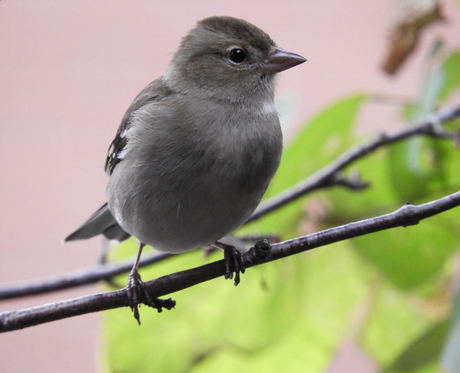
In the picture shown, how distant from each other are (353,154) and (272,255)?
460 mm

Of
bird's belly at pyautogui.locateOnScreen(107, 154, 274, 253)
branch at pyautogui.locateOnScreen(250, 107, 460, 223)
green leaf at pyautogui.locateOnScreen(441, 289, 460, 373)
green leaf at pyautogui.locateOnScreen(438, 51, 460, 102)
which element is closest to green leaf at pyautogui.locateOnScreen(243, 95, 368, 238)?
branch at pyautogui.locateOnScreen(250, 107, 460, 223)

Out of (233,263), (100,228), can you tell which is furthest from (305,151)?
(100,228)

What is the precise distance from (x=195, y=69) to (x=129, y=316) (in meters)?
0.50

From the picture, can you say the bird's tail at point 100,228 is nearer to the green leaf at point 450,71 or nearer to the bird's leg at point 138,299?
the bird's leg at point 138,299

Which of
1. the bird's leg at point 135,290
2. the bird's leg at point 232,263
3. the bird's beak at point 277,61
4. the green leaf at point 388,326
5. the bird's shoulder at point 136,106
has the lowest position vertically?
the green leaf at point 388,326

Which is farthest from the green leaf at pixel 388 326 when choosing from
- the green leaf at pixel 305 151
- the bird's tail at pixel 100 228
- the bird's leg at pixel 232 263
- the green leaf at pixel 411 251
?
the bird's tail at pixel 100 228

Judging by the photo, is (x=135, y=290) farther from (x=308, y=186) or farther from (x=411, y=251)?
(x=411, y=251)

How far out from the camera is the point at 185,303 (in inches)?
41.7

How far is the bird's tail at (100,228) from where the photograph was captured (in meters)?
1.10

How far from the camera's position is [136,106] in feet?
3.23

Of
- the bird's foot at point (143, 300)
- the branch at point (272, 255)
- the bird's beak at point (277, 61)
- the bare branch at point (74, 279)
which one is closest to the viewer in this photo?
the branch at point (272, 255)

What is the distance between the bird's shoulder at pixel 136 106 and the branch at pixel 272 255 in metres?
0.33

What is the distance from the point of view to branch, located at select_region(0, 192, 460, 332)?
654 millimetres

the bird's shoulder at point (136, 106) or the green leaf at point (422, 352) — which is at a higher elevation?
the bird's shoulder at point (136, 106)
